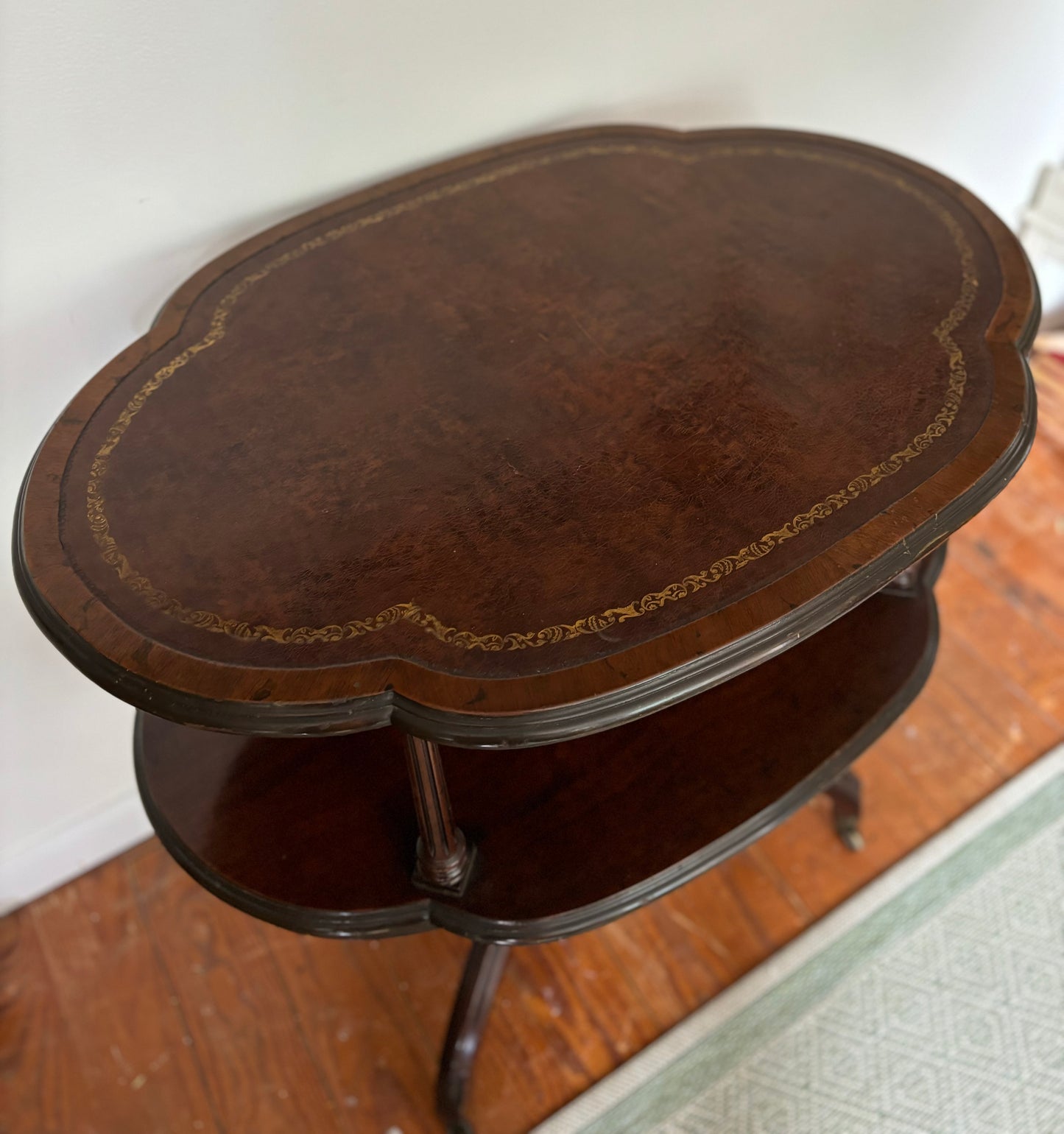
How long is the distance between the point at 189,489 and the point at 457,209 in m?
0.39

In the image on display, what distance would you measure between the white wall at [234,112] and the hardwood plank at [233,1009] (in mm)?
116

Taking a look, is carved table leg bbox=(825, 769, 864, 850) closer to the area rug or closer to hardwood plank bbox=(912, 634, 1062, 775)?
the area rug

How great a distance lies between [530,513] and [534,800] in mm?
283

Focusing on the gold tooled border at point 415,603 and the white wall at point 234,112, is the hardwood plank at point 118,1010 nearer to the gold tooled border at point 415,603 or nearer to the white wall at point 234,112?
the white wall at point 234,112

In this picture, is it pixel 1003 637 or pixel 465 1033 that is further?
pixel 1003 637

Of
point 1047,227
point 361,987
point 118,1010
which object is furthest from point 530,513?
point 1047,227

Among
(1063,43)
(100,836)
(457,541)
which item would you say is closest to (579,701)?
(457,541)

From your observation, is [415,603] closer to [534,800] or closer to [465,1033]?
[534,800]

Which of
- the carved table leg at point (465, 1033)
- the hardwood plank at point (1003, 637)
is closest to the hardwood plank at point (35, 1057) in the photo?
the carved table leg at point (465, 1033)

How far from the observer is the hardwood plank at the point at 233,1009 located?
1003mm

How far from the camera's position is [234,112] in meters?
0.83

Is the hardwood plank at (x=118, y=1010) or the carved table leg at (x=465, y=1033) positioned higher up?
the carved table leg at (x=465, y=1033)

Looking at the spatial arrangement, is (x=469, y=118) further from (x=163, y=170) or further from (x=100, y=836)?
(x=100, y=836)

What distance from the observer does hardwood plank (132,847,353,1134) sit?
1.00 metres
